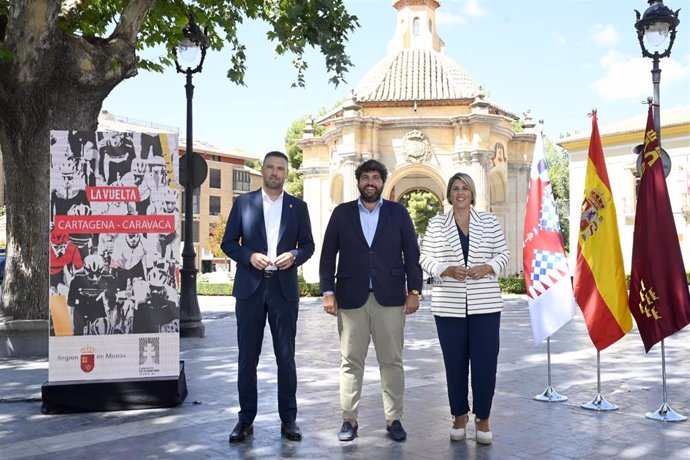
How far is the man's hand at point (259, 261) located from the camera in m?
4.95

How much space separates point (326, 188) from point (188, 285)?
21.5 metres

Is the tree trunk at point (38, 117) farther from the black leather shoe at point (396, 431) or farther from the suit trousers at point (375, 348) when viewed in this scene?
the black leather shoe at point (396, 431)

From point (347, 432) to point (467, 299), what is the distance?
1.38 meters

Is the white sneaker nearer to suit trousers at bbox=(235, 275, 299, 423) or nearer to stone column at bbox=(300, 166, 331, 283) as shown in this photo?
suit trousers at bbox=(235, 275, 299, 423)

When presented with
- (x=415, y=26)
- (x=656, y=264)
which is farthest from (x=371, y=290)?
(x=415, y=26)

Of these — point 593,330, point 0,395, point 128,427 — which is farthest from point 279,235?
point 0,395

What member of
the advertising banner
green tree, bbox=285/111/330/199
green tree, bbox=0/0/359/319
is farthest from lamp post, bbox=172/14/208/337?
green tree, bbox=285/111/330/199

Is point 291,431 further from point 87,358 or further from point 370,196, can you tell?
point 87,358

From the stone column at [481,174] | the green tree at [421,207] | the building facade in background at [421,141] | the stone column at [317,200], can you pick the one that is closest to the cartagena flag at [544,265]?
the building facade in background at [421,141]

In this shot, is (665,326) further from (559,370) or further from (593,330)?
(559,370)

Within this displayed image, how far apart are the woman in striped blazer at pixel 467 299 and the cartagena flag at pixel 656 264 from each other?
1761mm

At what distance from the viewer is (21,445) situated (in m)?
4.88

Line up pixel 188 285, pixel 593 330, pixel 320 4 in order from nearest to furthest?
pixel 593 330 → pixel 320 4 → pixel 188 285

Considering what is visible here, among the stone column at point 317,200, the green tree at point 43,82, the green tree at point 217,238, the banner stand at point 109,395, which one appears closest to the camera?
the banner stand at point 109,395
